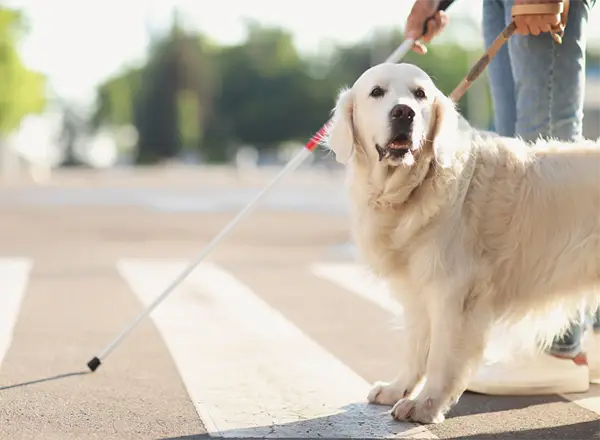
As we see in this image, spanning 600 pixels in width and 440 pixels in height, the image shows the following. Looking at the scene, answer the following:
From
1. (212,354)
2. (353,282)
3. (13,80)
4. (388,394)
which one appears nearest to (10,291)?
(353,282)

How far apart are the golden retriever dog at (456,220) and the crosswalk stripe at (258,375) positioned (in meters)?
0.28

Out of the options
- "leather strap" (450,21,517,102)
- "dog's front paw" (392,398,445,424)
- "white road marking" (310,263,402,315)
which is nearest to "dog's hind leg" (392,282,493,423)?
"dog's front paw" (392,398,445,424)

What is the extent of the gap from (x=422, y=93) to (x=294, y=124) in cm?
8818

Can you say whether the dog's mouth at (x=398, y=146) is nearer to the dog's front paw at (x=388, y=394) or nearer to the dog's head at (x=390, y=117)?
the dog's head at (x=390, y=117)

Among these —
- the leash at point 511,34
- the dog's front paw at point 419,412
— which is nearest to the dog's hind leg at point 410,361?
the dog's front paw at point 419,412

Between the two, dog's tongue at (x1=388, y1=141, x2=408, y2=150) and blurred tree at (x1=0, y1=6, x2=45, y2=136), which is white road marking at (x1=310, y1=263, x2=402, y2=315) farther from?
blurred tree at (x1=0, y1=6, x2=45, y2=136)

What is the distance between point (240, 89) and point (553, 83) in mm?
90733

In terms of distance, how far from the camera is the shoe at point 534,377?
4.51 meters

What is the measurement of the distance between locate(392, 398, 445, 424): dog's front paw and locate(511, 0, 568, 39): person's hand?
1.55m

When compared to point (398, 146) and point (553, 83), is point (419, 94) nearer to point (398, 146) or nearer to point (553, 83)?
point (398, 146)

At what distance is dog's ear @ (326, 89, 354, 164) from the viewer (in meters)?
4.18

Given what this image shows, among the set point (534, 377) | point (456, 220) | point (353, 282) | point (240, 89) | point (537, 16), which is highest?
point (537, 16)

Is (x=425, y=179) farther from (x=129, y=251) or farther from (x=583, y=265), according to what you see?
(x=129, y=251)

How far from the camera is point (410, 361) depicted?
4.30 m
